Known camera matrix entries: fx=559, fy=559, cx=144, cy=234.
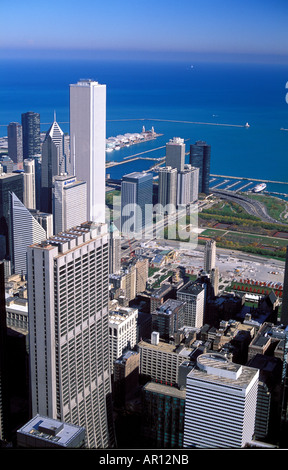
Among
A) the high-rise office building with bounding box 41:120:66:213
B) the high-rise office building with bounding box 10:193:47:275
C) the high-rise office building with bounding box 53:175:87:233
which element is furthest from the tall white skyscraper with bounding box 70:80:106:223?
the high-rise office building with bounding box 10:193:47:275

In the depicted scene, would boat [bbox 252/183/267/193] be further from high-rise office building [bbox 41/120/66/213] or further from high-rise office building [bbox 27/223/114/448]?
high-rise office building [bbox 27/223/114/448]

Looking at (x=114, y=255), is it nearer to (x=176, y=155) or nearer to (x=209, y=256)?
(x=209, y=256)

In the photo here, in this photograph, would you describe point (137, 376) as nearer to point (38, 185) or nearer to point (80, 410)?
point (80, 410)

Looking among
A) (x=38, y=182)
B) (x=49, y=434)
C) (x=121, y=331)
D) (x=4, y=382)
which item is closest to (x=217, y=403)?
(x=49, y=434)

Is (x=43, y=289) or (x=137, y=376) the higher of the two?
(x=43, y=289)

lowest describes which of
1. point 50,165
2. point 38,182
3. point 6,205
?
point 6,205
